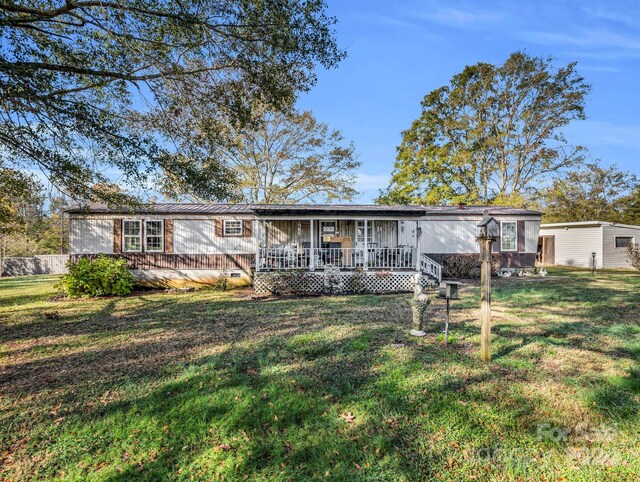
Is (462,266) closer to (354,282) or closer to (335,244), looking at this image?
(335,244)

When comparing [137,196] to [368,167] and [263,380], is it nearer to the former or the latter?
[263,380]

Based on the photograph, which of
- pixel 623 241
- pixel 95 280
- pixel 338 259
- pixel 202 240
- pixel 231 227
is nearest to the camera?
pixel 95 280

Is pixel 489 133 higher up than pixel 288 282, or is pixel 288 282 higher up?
pixel 489 133

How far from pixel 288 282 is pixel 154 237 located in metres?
6.39

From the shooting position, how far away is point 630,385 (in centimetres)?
378

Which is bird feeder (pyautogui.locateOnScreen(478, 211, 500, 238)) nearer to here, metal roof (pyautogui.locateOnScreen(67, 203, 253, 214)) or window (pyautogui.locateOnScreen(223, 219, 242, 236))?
metal roof (pyautogui.locateOnScreen(67, 203, 253, 214))

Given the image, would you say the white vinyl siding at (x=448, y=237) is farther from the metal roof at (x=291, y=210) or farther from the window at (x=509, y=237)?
the window at (x=509, y=237)

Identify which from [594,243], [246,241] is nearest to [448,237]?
[246,241]

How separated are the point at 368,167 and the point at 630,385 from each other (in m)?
21.2

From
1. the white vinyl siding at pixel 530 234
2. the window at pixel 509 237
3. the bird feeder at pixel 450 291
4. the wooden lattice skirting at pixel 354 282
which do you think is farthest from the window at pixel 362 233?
the bird feeder at pixel 450 291

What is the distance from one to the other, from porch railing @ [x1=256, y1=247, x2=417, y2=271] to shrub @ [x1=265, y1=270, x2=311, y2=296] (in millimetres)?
471

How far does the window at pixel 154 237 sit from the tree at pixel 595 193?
2808cm

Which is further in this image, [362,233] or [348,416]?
[362,233]

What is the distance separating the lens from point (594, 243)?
2009 centimetres
